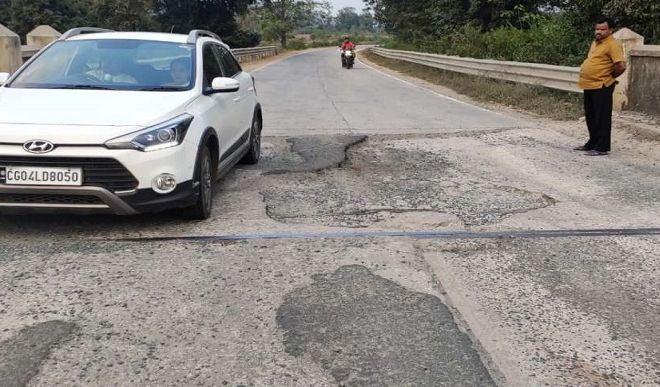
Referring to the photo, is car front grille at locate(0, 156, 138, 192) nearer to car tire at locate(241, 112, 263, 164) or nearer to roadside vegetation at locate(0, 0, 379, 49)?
car tire at locate(241, 112, 263, 164)

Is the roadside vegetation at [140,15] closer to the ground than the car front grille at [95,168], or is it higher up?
higher up

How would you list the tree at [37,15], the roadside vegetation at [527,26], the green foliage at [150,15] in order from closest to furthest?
the roadside vegetation at [527,26] < the green foliage at [150,15] < the tree at [37,15]

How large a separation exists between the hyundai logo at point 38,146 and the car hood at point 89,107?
0.18 meters

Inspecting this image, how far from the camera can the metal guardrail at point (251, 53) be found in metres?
39.2

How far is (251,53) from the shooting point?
145 feet

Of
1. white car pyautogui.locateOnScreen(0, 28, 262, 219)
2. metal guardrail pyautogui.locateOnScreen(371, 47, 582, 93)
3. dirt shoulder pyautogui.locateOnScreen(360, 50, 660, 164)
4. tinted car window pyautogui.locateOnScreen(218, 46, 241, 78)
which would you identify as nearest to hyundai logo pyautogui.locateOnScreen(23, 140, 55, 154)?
white car pyautogui.locateOnScreen(0, 28, 262, 219)

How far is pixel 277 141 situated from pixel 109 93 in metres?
4.40

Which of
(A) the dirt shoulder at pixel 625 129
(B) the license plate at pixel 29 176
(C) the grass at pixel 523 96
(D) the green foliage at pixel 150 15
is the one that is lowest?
(A) the dirt shoulder at pixel 625 129

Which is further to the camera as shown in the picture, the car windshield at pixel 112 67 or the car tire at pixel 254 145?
the car tire at pixel 254 145

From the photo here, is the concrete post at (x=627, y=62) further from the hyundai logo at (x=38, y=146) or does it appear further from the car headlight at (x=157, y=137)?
the hyundai logo at (x=38, y=146)

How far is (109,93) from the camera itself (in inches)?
219

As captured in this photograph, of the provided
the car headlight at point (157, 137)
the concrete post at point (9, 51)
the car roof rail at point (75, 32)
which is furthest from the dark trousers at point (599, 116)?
the concrete post at point (9, 51)

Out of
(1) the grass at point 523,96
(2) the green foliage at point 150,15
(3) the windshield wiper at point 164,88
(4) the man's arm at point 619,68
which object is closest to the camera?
(3) the windshield wiper at point 164,88

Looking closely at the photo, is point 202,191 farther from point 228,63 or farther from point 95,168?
point 228,63
